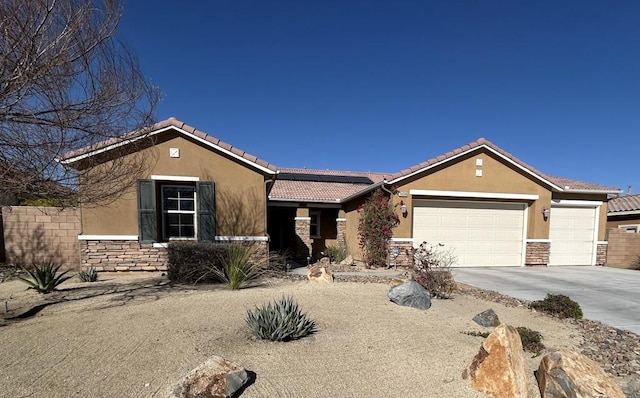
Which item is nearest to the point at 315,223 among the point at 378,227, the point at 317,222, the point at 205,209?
the point at 317,222

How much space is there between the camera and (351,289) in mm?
7504

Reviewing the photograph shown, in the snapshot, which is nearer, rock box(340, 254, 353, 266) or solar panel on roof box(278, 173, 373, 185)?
rock box(340, 254, 353, 266)

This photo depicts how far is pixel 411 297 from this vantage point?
6152 millimetres

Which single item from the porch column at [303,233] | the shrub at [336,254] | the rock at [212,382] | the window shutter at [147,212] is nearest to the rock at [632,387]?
the rock at [212,382]

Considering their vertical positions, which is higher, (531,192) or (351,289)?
(531,192)

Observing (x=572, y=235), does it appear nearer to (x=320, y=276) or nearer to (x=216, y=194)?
(x=320, y=276)

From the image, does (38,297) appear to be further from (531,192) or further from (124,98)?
(531,192)

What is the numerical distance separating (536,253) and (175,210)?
43.5 feet

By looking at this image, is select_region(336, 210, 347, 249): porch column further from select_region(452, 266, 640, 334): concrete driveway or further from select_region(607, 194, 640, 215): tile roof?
select_region(607, 194, 640, 215): tile roof

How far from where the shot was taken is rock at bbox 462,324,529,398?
318 cm

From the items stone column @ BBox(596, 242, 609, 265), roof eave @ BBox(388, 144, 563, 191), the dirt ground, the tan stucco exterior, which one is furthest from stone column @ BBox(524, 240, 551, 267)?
the tan stucco exterior

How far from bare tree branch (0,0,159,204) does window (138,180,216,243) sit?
14.9 ft

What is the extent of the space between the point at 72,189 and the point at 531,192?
14.2 m

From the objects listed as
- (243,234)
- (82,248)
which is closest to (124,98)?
(243,234)
